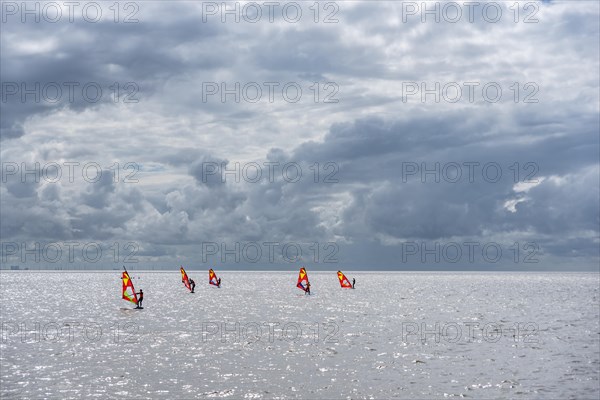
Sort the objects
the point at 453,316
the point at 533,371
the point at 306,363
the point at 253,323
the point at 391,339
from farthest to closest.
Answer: the point at 453,316 < the point at 253,323 < the point at 391,339 < the point at 306,363 < the point at 533,371

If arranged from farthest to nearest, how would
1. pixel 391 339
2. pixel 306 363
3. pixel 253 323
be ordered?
pixel 253 323
pixel 391 339
pixel 306 363

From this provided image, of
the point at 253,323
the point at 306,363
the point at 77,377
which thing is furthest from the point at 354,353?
the point at 253,323

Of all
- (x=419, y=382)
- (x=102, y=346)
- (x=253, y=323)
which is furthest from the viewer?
(x=253, y=323)

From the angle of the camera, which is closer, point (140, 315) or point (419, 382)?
point (419, 382)

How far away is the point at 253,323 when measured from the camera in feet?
228

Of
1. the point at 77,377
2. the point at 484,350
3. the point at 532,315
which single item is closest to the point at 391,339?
the point at 484,350

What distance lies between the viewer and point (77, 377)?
36.8 metres

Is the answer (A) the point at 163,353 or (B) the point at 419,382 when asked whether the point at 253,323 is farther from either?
(B) the point at 419,382

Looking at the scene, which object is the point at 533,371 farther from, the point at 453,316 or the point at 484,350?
the point at 453,316

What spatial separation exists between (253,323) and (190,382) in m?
34.1

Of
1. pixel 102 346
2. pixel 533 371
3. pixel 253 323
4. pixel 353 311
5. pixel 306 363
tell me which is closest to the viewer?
pixel 533 371

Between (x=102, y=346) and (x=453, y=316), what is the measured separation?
4646cm

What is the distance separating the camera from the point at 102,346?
→ 1969 inches

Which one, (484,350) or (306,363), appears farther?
(484,350)
